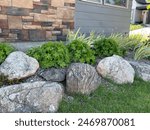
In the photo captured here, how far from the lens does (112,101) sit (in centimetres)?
365

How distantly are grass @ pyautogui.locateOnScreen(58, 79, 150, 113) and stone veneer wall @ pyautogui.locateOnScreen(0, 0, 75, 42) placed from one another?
2.08m

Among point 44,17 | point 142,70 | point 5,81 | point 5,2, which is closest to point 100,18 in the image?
point 44,17

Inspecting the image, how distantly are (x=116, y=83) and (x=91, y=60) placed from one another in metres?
0.59

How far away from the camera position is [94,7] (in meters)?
7.04

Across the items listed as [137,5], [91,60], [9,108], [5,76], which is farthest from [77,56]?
[137,5]

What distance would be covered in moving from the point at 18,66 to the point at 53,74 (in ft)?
1.79

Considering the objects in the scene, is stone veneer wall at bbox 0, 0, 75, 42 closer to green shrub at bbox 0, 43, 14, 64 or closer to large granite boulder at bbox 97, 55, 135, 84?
green shrub at bbox 0, 43, 14, 64

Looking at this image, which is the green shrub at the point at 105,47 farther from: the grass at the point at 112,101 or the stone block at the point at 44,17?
the stone block at the point at 44,17

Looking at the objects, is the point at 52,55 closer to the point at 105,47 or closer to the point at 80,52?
the point at 80,52

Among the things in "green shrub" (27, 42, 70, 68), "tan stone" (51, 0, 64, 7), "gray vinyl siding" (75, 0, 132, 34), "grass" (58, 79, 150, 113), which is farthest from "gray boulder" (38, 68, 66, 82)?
"gray vinyl siding" (75, 0, 132, 34)

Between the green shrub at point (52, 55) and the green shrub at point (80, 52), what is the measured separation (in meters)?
0.20

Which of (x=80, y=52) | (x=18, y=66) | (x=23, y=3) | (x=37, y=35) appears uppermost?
(x=23, y=3)

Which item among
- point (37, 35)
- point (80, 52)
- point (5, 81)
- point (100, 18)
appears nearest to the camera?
point (5, 81)

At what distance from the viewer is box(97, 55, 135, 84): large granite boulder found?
4234mm
